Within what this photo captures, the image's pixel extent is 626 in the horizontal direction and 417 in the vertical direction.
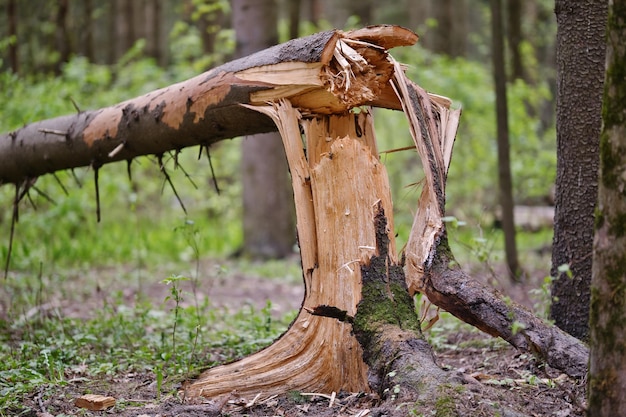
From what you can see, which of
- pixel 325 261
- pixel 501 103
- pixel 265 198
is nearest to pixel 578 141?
pixel 325 261

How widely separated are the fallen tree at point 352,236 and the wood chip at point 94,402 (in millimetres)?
449

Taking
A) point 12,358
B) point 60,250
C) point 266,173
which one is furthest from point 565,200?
point 60,250

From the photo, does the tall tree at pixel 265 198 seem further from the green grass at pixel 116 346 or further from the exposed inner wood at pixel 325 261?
the exposed inner wood at pixel 325 261

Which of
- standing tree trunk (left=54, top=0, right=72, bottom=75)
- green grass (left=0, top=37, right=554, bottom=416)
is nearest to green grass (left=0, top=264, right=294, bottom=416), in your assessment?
green grass (left=0, top=37, right=554, bottom=416)

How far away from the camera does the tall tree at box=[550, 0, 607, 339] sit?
389cm

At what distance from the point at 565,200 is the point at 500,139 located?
2782 millimetres

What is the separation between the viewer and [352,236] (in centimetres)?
353

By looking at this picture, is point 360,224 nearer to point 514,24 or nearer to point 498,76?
point 498,76

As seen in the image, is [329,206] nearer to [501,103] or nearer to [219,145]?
[501,103]

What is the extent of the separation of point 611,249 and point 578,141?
179 cm

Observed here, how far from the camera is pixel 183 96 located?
438 cm

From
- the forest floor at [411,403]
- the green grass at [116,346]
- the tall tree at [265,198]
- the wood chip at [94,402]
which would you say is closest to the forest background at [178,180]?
the green grass at [116,346]

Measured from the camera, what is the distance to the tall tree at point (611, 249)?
7.50ft

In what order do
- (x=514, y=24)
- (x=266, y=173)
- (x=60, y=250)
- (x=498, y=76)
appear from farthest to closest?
(x=514, y=24), (x=266, y=173), (x=60, y=250), (x=498, y=76)
